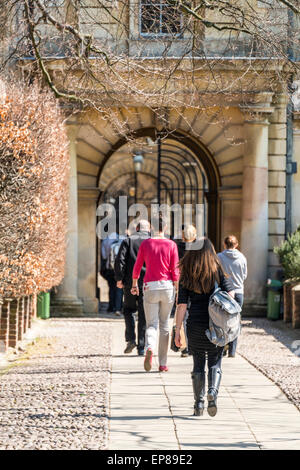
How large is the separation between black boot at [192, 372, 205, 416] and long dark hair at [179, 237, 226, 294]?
724 millimetres

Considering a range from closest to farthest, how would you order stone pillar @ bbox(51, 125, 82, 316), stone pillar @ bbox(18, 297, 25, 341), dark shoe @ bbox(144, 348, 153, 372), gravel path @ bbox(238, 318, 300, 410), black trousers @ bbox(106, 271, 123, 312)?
dark shoe @ bbox(144, 348, 153, 372)
gravel path @ bbox(238, 318, 300, 410)
stone pillar @ bbox(18, 297, 25, 341)
stone pillar @ bbox(51, 125, 82, 316)
black trousers @ bbox(106, 271, 123, 312)

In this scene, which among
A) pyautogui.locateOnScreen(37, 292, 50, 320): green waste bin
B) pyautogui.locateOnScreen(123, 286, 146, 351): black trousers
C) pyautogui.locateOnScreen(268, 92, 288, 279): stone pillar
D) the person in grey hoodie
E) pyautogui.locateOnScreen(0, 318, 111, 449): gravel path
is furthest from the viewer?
pyautogui.locateOnScreen(268, 92, 288, 279): stone pillar

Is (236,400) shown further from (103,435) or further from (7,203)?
(7,203)

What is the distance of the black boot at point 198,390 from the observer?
803 centimetres

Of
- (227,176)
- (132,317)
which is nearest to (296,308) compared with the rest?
(227,176)

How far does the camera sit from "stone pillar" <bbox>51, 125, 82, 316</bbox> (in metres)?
19.3

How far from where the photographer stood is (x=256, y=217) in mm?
19578

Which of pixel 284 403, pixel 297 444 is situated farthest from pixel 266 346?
pixel 297 444

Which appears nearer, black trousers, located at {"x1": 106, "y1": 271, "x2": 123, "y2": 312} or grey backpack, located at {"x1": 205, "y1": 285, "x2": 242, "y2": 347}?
grey backpack, located at {"x1": 205, "y1": 285, "x2": 242, "y2": 347}

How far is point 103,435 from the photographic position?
7152mm

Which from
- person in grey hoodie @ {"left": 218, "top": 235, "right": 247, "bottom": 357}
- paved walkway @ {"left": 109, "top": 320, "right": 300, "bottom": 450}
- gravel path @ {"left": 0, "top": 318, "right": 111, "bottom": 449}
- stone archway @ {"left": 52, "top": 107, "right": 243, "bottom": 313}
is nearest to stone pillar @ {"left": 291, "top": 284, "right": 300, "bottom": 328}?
gravel path @ {"left": 0, "top": 318, "right": 111, "bottom": 449}

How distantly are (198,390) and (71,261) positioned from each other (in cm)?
1164

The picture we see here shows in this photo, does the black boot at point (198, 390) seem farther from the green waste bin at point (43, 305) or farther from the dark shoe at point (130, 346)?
the green waste bin at point (43, 305)

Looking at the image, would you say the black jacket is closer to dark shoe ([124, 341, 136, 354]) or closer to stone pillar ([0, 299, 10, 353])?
dark shoe ([124, 341, 136, 354])
